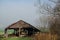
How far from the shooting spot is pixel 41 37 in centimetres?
1697

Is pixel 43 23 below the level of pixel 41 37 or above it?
above

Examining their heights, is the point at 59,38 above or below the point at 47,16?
below

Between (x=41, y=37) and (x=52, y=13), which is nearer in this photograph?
(x=41, y=37)

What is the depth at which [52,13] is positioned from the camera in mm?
18562

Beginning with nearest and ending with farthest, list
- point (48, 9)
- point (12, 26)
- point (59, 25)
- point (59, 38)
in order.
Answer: point (59, 38) < point (59, 25) < point (48, 9) < point (12, 26)

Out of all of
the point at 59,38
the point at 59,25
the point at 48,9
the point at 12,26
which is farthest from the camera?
the point at 12,26

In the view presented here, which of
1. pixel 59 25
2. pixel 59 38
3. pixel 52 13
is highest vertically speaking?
pixel 52 13

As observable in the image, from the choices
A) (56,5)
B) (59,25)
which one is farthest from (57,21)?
(56,5)

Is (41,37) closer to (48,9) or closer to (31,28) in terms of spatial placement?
(48,9)

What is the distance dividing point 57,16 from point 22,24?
1011cm

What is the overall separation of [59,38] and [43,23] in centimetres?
332

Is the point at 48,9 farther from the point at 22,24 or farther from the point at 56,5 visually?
the point at 22,24

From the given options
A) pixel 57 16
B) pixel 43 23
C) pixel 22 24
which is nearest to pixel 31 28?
pixel 22 24

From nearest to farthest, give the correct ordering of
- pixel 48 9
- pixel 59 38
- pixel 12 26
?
pixel 59 38 < pixel 48 9 < pixel 12 26
